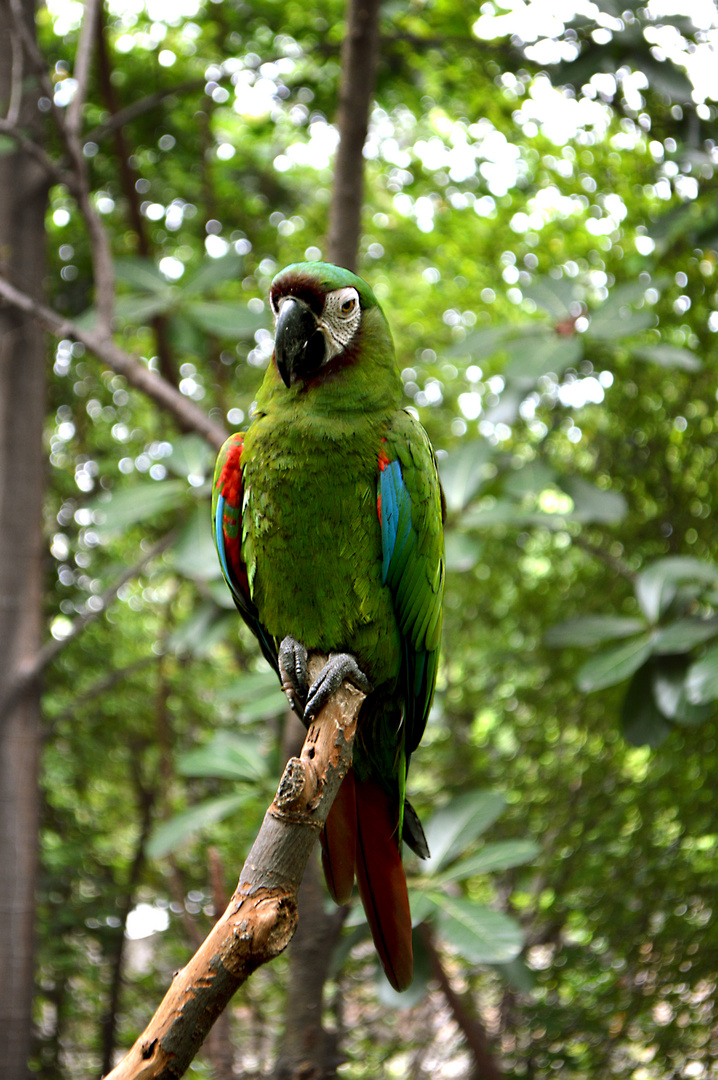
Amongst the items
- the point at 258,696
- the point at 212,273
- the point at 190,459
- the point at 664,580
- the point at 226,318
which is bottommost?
the point at 258,696

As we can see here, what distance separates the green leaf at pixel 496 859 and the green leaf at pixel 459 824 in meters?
0.03

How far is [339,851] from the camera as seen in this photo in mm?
1002

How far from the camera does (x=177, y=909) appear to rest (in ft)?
8.09

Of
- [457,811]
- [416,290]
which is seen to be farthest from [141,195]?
[457,811]

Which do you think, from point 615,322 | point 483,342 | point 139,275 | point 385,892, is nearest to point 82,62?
point 139,275

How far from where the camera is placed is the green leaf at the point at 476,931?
1.37 meters

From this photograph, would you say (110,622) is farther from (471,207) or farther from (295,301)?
(295,301)

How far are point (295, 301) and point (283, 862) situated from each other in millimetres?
640

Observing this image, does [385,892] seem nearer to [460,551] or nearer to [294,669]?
[294,669]

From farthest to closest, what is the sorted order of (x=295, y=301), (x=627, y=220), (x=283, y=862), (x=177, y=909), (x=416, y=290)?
(x=416, y=290)
(x=177, y=909)
(x=627, y=220)
(x=295, y=301)
(x=283, y=862)

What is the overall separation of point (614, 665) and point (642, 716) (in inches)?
6.5

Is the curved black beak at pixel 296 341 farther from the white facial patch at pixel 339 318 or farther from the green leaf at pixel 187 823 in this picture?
the green leaf at pixel 187 823

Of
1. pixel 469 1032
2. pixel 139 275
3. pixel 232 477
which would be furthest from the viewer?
pixel 139 275

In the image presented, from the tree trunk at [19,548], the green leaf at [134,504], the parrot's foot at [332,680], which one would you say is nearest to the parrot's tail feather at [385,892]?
the parrot's foot at [332,680]
